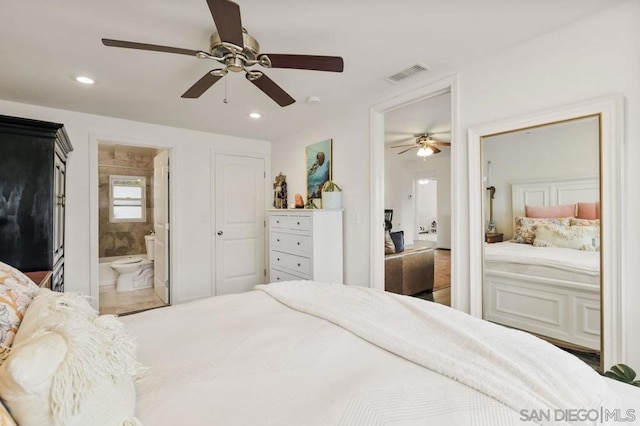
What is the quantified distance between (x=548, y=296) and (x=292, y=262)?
7.41ft

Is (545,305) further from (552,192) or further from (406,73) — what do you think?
(406,73)

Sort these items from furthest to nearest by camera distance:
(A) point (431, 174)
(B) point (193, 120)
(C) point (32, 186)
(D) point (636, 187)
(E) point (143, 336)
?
1. (A) point (431, 174)
2. (B) point (193, 120)
3. (C) point (32, 186)
4. (D) point (636, 187)
5. (E) point (143, 336)

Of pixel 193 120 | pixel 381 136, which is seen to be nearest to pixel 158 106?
pixel 193 120

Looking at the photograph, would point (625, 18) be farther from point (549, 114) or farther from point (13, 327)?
point (13, 327)

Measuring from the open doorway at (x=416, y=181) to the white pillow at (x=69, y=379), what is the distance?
2618 millimetres

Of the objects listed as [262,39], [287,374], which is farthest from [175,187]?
[287,374]

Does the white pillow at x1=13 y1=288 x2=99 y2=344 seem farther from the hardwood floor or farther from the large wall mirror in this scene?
the hardwood floor

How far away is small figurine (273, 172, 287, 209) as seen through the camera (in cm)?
433

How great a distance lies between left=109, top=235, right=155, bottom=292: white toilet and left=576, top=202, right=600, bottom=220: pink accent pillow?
539 centimetres

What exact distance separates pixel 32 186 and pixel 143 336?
5.84 feet

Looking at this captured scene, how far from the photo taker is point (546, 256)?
6.74ft

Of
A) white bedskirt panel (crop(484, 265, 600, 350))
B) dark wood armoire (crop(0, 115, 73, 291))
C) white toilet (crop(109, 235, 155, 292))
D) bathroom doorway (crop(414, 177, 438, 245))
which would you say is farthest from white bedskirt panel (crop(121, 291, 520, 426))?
bathroom doorway (crop(414, 177, 438, 245))

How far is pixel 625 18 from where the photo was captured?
5.28ft

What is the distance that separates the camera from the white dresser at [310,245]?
3.08m
